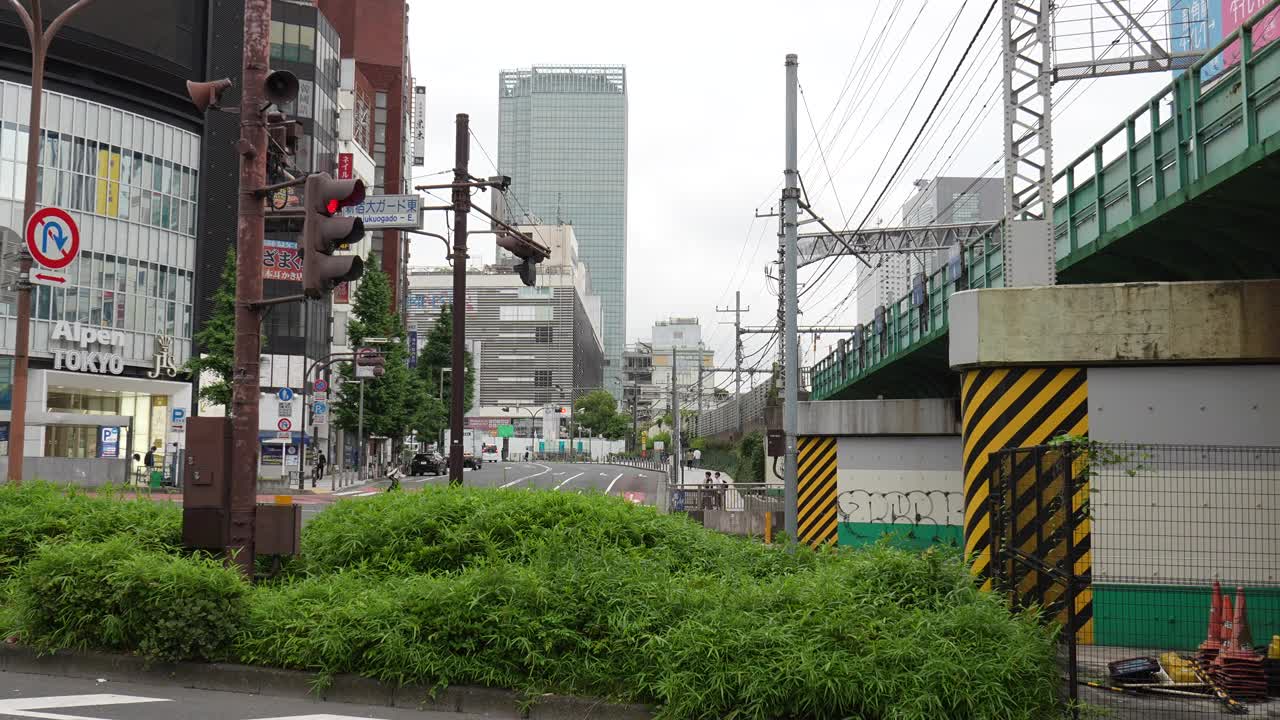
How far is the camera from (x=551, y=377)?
197 metres

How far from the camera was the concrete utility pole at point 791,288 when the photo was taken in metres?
20.7

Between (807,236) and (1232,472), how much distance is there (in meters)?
29.0

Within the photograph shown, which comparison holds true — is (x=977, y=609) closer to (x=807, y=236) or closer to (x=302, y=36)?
(x=807, y=236)

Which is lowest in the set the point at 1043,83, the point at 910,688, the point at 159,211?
the point at 910,688

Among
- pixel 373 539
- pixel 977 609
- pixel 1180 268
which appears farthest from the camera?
pixel 1180 268

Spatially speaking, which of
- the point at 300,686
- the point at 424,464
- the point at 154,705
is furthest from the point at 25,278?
the point at 424,464

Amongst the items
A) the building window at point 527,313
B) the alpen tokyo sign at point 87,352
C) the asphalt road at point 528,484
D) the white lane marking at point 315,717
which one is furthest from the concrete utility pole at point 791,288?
the building window at point 527,313

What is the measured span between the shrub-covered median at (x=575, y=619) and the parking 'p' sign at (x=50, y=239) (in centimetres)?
696

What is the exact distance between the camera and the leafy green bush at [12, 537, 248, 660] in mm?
8445

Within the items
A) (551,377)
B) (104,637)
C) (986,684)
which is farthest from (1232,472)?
(551,377)

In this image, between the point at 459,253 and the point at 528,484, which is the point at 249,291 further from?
the point at 459,253

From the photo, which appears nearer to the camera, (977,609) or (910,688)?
(910,688)

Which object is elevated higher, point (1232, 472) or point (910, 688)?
point (1232, 472)

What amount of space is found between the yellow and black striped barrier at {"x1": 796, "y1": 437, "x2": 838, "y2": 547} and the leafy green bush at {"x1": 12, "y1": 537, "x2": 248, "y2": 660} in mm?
17529
